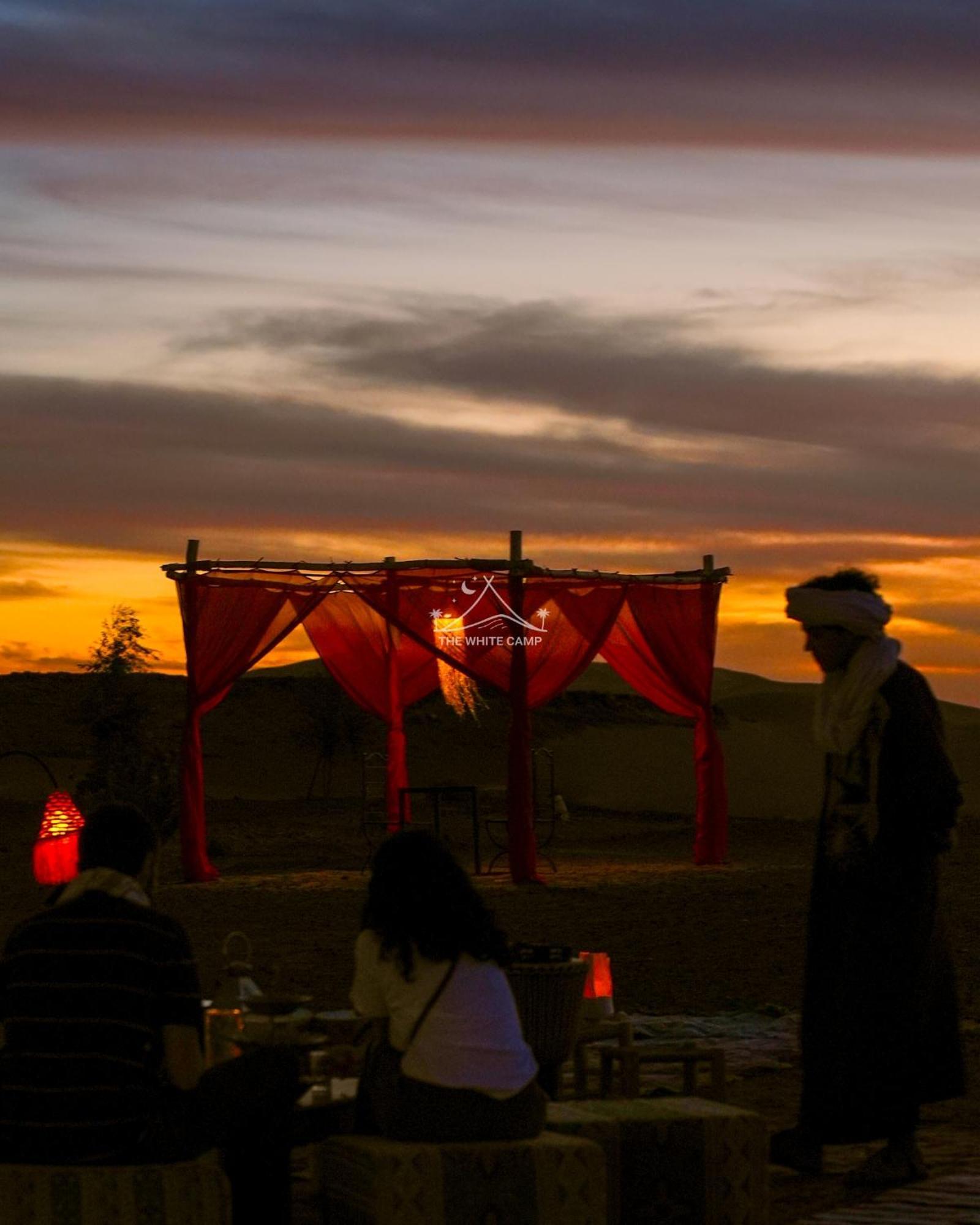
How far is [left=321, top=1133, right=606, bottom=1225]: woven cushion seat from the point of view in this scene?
4.67 meters

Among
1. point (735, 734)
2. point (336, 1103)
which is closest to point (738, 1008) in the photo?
point (336, 1103)

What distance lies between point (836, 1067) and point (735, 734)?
114ft

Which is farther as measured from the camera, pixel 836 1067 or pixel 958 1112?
pixel 958 1112

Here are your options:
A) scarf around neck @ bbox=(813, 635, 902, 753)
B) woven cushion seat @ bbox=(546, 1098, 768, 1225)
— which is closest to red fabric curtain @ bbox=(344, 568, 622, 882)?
scarf around neck @ bbox=(813, 635, 902, 753)

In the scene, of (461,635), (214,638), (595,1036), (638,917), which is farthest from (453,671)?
(595,1036)

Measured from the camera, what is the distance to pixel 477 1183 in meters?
4.72

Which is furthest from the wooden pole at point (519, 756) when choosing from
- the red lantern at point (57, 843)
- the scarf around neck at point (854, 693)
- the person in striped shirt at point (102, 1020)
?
the person in striped shirt at point (102, 1020)

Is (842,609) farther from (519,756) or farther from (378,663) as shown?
(378,663)

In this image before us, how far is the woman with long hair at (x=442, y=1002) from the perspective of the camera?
15.5ft

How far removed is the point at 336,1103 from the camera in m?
5.07

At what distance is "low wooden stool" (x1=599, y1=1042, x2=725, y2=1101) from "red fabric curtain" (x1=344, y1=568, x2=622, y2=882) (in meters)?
10.0

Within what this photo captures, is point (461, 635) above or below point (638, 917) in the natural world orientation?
above

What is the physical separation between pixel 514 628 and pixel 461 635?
49 centimetres

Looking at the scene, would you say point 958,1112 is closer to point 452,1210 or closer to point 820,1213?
point 820,1213
